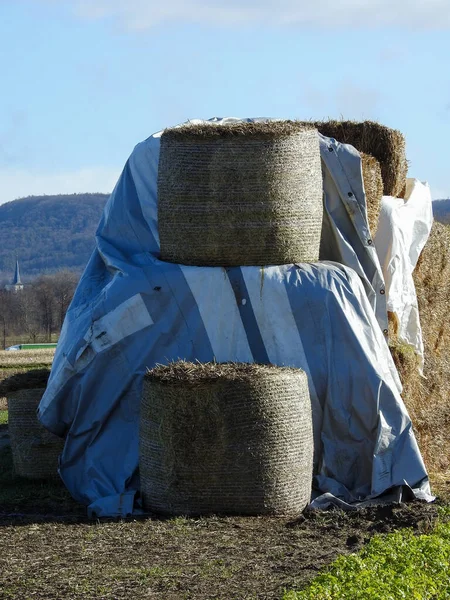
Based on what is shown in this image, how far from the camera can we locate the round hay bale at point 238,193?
10086 millimetres

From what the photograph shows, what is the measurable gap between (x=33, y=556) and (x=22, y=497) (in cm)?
287

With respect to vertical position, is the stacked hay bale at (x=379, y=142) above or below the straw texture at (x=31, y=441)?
above

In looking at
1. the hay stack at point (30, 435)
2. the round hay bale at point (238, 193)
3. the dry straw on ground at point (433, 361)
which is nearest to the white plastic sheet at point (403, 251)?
the dry straw on ground at point (433, 361)

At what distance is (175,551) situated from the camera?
7.78 m

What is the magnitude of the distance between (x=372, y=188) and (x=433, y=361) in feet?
7.53

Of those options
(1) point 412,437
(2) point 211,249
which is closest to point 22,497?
(2) point 211,249

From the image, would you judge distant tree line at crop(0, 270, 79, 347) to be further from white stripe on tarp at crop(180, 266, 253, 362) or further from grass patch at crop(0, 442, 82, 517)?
white stripe on tarp at crop(180, 266, 253, 362)

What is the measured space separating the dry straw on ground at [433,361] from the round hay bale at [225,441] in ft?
8.16

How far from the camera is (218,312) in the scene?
34.1 feet

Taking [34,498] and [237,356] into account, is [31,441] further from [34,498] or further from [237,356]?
[237,356]

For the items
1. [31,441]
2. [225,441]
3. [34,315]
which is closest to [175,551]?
[225,441]

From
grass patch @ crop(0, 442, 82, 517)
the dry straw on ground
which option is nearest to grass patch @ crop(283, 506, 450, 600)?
grass patch @ crop(0, 442, 82, 517)

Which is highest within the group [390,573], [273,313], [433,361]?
[273,313]

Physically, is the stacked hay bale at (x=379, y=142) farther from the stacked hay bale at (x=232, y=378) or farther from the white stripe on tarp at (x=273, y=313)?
the white stripe on tarp at (x=273, y=313)
